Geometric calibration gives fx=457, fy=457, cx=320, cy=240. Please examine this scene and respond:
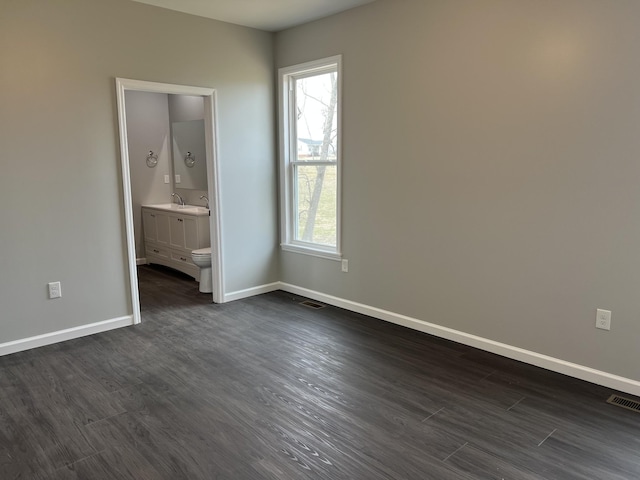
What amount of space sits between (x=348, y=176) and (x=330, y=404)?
2.19m

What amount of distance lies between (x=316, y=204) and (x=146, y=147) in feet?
9.71

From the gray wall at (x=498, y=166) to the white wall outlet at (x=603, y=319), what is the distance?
33mm

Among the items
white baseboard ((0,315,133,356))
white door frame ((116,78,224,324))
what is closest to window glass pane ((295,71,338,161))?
white door frame ((116,78,224,324))

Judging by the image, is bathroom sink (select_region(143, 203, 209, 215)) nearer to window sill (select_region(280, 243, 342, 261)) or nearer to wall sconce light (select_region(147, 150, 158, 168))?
wall sconce light (select_region(147, 150, 158, 168))

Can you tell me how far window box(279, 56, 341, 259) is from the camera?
14.3 ft

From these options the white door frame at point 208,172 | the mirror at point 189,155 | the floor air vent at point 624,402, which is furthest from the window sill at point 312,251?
the floor air vent at point 624,402

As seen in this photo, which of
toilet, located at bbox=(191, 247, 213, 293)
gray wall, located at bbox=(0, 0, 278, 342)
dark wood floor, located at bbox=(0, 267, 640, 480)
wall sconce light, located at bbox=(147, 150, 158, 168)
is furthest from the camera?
wall sconce light, located at bbox=(147, 150, 158, 168)

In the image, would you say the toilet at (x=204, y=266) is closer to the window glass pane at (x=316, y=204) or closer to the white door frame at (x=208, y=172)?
the white door frame at (x=208, y=172)

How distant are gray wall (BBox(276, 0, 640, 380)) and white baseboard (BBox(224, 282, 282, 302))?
1.09 m

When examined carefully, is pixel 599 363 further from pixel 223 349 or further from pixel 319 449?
pixel 223 349

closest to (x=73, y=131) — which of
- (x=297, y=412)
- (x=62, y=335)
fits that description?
(x=62, y=335)

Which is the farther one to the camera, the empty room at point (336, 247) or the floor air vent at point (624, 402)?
the floor air vent at point (624, 402)

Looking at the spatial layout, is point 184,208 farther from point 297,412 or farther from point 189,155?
point 297,412

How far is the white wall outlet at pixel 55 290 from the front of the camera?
3553 mm
